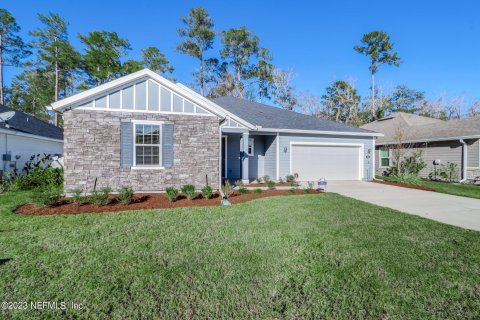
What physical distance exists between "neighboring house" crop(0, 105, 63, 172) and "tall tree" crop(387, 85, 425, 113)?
38.9m

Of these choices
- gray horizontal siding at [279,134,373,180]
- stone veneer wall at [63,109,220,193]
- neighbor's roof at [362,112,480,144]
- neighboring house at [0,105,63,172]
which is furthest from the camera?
neighbor's roof at [362,112,480,144]

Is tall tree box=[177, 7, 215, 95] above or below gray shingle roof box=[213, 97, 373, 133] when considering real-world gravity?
above

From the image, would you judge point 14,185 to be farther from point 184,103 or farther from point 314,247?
point 314,247

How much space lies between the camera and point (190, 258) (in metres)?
Answer: 3.54

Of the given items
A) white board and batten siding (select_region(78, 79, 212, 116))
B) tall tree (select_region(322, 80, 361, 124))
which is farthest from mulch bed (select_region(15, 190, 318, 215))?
tall tree (select_region(322, 80, 361, 124))

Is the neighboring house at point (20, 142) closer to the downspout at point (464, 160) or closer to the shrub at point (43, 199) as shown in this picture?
the shrub at point (43, 199)

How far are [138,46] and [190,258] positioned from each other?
31996mm

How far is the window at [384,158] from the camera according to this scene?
16.8m

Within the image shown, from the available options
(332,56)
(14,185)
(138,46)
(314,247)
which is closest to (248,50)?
(332,56)

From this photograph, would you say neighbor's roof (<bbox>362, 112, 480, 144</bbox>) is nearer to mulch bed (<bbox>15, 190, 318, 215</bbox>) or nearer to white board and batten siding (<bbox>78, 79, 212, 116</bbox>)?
mulch bed (<bbox>15, 190, 318, 215</bbox>)

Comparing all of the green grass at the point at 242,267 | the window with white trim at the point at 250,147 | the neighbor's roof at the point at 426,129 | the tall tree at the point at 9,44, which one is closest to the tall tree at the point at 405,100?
the neighbor's roof at the point at 426,129

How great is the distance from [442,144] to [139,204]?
17.4 metres

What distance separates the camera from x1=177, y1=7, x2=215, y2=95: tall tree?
27.6 meters

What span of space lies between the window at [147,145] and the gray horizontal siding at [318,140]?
659 centimetres
